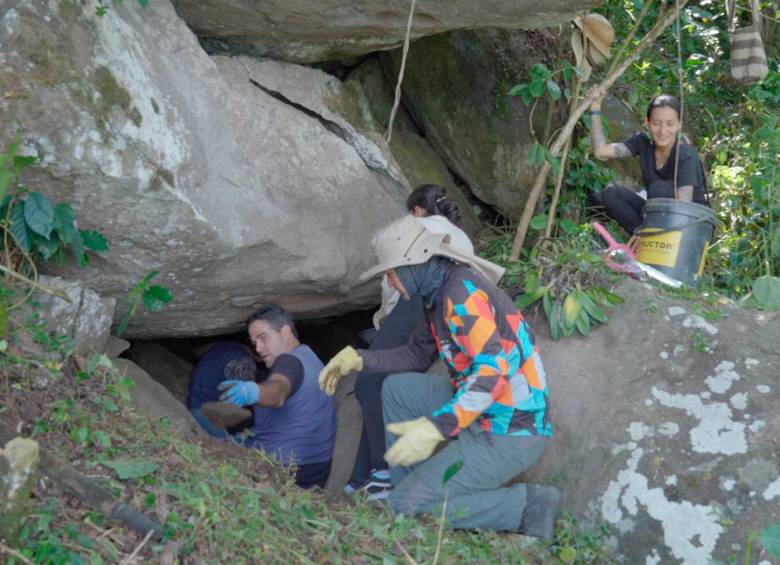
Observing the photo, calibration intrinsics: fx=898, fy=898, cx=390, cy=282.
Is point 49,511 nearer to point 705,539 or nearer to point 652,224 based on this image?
point 705,539

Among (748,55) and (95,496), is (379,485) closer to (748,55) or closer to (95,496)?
(95,496)

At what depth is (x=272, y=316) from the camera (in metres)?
4.67

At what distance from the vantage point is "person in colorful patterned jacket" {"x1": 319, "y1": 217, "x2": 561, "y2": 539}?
11.2 feet

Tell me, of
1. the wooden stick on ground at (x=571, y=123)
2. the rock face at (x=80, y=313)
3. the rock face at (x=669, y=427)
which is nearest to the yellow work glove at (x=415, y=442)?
the rock face at (x=669, y=427)

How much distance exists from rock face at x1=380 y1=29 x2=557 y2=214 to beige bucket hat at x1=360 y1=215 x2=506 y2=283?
A: 6.95 ft

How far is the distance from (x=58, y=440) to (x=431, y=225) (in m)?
1.61

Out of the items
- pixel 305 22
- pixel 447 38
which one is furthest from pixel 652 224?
pixel 305 22

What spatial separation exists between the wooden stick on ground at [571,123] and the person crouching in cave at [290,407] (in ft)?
4.64

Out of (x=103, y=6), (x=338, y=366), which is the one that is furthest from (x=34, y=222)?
(x=338, y=366)

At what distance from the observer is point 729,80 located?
22.7 ft

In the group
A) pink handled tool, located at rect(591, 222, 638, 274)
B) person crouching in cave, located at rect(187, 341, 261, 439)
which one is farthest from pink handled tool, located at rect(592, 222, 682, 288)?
person crouching in cave, located at rect(187, 341, 261, 439)

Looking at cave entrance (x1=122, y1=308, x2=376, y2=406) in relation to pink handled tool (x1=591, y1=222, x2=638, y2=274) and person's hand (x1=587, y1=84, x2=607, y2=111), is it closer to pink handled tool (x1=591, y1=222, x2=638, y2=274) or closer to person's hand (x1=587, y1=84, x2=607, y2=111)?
pink handled tool (x1=591, y1=222, x2=638, y2=274)

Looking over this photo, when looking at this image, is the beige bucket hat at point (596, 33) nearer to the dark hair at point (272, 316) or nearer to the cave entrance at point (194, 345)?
the cave entrance at point (194, 345)

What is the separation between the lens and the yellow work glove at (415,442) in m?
3.39
